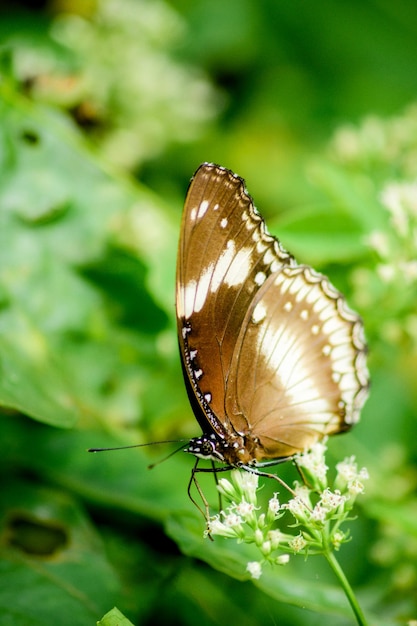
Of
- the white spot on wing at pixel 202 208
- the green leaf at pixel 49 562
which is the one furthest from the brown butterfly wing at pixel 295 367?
the green leaf at pixel 49 562

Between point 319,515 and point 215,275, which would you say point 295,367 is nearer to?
Result: point 215,275

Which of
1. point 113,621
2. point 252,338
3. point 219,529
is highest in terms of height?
point 252,338

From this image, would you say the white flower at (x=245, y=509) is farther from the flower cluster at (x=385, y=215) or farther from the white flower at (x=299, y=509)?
the flower cluster at (x=385, y=215)

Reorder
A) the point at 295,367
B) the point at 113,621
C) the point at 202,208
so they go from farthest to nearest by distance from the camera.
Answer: the point at 295,367, the point at 202,208, the point at 113,621

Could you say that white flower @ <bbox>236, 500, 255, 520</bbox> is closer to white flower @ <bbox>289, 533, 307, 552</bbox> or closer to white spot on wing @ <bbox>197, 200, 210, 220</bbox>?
white flower @ <bbox>289, 533, 307, 552</bbox>

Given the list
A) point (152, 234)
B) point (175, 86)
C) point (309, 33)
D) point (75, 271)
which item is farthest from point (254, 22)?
point (75, 271)

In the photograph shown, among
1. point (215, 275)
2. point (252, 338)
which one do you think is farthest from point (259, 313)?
point (215, 275)
